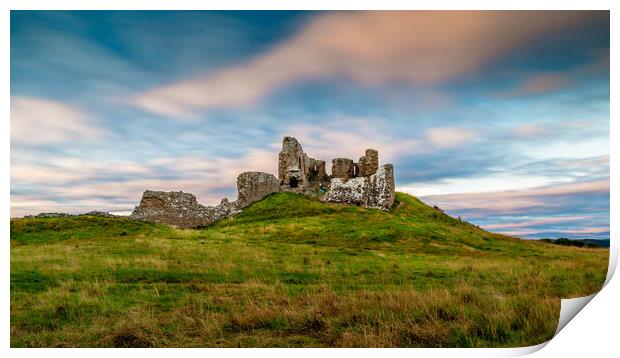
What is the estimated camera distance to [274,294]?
9.23 metres

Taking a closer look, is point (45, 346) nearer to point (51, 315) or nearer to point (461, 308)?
point (51, 315)

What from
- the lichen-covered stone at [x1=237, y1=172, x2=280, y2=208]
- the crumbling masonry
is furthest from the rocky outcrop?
the lichen-covered stone at [x1=237, y1=172, x2=280, y2=208]

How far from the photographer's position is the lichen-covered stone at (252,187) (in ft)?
116

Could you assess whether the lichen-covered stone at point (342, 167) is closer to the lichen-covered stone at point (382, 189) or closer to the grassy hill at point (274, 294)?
the lichen-covered stone at point (382, 189)

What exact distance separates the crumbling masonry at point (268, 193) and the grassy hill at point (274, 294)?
9.02 metres

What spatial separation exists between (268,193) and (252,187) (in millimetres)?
1594

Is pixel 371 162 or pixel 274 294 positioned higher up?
pixel 371 162

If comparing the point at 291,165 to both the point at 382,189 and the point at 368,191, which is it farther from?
the point at 382,189

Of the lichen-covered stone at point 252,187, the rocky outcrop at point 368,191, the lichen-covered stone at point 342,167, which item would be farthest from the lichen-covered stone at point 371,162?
the lichen-covered stone at point 252,187

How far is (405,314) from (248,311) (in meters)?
2.65

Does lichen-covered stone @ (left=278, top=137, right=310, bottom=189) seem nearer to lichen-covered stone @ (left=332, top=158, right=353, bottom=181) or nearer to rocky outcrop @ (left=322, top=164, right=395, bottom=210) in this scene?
rocky outcrop @ (left=322, top=164, right=395, bottom=210)

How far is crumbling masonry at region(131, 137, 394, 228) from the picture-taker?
31703 millimetres

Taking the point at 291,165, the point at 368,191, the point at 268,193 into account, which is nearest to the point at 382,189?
the point at 368,191
